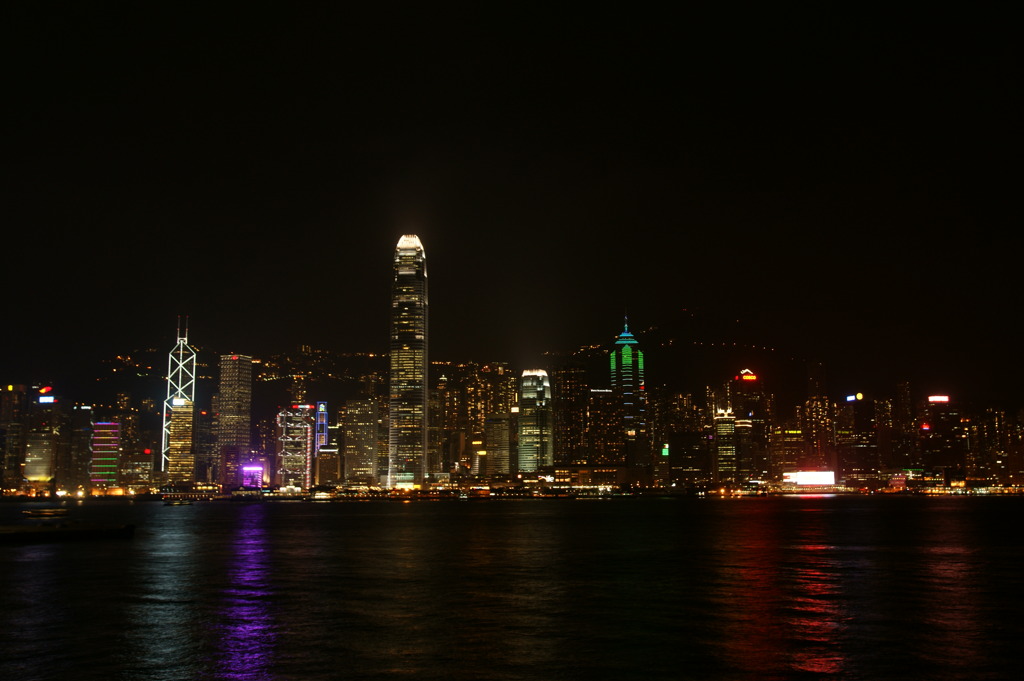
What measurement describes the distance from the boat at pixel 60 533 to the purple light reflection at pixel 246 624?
130 feet

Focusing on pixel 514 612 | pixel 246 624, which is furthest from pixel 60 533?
pixel 514 612

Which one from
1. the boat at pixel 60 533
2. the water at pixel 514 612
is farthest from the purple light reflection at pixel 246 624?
the boat at pixel 60 533

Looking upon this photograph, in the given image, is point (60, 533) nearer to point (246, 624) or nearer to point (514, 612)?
point (246, 624)

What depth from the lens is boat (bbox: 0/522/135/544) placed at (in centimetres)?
9650

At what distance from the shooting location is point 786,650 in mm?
32969

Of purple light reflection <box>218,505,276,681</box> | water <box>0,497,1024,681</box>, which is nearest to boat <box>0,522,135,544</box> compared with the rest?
water <box>0,497,1024,681</box>

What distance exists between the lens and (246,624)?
39.1 m

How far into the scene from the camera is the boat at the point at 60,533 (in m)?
96.5

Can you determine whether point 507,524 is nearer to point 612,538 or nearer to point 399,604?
point 612,538

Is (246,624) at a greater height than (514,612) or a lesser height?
greater

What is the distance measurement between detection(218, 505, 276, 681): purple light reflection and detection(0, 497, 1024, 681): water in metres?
0.16

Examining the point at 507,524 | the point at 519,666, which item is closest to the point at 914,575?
the point at 519,666

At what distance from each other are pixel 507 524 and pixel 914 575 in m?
77.7

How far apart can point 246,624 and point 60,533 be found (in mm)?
71830
